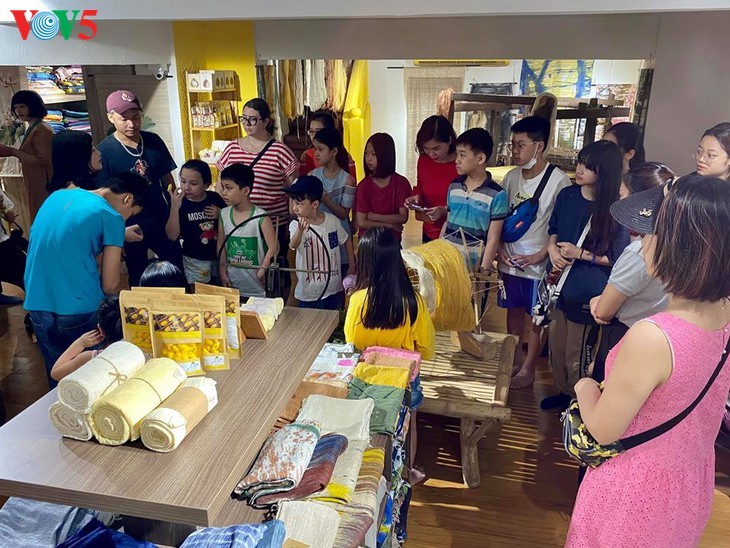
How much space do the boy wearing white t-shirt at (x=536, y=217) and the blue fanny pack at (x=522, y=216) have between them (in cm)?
2

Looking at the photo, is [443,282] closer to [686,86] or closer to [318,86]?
[686,86]

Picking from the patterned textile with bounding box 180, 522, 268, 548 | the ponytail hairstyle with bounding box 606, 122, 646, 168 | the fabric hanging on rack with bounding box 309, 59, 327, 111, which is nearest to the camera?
the patterned textile with bounding box 180, 522, 268, 548

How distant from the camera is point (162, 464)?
1.33 m

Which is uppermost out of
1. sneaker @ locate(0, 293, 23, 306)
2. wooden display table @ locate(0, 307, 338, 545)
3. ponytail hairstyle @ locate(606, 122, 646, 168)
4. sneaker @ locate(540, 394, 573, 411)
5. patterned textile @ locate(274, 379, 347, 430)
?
ponytail hairstyle @ locate(606, 122, 646, 168)

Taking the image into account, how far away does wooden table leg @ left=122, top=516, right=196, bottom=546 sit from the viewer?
153 cm

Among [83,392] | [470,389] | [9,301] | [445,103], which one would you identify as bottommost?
[9,301]

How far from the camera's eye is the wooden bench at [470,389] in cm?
294

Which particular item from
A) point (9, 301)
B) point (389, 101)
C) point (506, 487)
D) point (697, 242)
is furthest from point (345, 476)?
point (389, 101)

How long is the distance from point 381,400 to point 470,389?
3.98ft

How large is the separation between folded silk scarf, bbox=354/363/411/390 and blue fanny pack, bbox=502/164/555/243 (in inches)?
63.6

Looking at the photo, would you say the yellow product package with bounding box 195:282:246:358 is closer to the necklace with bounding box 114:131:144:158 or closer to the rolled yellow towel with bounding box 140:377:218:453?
the rolled yellow towel with bounding box 140:377:218:453

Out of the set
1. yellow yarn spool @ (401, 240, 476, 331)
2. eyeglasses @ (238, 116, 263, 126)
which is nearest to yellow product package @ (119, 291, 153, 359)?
yellow yarn spool @ (401, 240, 476, 331)

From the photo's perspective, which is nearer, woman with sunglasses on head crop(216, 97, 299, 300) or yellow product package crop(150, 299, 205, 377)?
yellow product package crop(150, 299, 205, 377)

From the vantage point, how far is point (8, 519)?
158 centimetres
